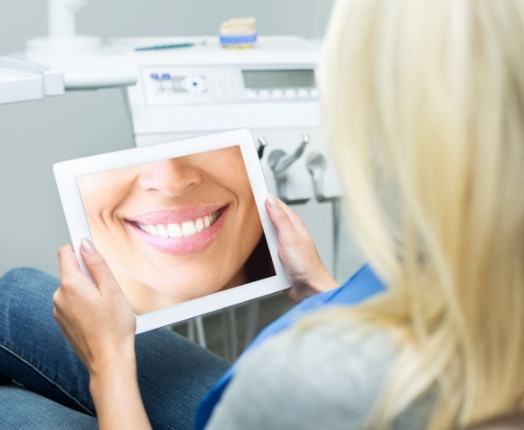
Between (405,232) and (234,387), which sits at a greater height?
(405,232)

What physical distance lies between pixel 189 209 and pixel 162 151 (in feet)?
0.30

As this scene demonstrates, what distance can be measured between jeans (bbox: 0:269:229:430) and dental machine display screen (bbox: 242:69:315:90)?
18.4 inches

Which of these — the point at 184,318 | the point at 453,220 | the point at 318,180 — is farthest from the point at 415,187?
the point at 318,180

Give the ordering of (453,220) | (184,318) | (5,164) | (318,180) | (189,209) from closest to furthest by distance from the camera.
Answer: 1. (453,220)
2. (184,318)
3. (189,209)
4. (318,180)
5. (5,164)

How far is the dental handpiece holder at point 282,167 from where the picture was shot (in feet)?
4.02

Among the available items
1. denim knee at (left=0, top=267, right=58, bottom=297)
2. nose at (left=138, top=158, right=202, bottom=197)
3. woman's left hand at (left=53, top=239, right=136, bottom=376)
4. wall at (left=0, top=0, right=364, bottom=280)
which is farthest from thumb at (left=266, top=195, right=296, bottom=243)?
wall at (left=0, top=0, right=364, bottom=280)

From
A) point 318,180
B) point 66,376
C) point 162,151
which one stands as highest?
point 162,151

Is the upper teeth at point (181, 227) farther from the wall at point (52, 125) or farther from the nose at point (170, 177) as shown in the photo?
the wall at point (52, 125)

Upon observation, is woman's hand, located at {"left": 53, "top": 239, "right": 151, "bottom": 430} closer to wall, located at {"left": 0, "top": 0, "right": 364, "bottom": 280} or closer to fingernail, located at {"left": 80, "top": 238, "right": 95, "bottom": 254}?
fingernail, located at {"left": 80, "top": 238, "right": 95, "bottom": 254}

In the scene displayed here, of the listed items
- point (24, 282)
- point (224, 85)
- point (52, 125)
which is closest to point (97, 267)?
point (24, 282)

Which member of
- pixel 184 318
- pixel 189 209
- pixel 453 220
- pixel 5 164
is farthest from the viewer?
pixel 5 164

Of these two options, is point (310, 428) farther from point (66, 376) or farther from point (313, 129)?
point (313, 129)

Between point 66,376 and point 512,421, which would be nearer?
point 512,421

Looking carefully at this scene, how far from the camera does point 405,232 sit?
0.50m
